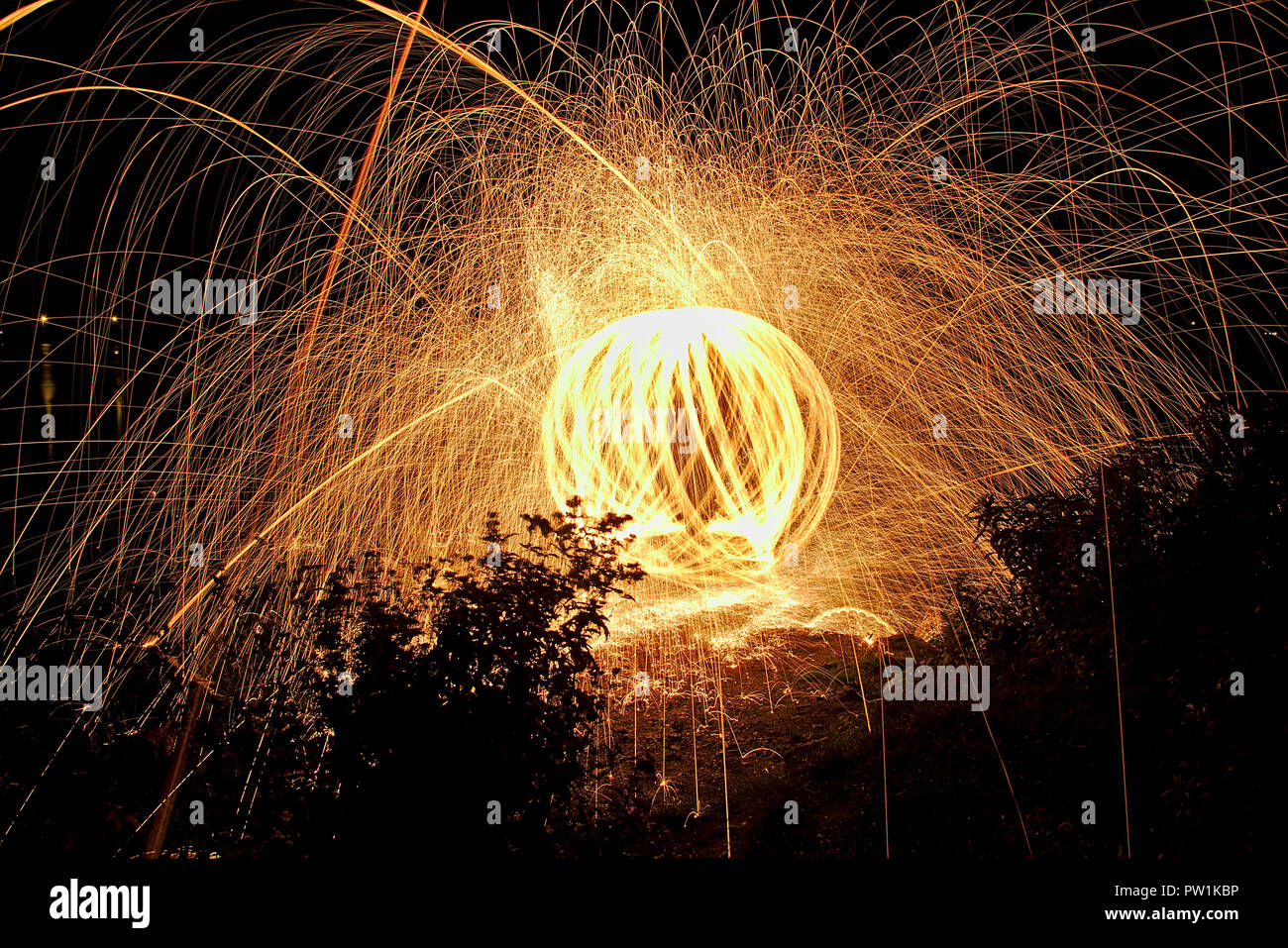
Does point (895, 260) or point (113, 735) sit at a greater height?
point (895, 260)

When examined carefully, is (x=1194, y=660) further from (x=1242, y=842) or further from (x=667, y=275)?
(x=667, y=275)

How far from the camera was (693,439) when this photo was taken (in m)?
9.27

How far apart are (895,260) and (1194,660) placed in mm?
5826

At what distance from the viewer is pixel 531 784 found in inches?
150

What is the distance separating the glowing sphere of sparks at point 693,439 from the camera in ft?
28.2

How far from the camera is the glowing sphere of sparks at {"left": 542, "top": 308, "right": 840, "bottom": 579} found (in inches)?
338

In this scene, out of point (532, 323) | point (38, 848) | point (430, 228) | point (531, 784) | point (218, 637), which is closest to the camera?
point (38, 848)

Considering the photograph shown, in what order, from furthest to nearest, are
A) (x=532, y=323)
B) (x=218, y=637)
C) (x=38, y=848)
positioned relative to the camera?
(x=532, y=323), (x=218, y=637), (x=38, y=848)
